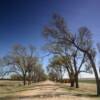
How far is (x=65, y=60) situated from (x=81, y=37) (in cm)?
1485

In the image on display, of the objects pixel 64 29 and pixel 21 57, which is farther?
pixel 21 57

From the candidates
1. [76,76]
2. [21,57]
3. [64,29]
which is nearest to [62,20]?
[64,29]

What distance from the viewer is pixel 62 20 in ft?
76.4

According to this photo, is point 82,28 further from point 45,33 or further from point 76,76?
point 76,76

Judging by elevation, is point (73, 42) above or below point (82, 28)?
below

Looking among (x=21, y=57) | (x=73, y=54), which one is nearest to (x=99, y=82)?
(x=73, y=54)

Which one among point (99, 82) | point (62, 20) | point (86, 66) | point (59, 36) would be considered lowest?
point (99, 82)

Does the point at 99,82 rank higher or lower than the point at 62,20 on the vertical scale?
lower

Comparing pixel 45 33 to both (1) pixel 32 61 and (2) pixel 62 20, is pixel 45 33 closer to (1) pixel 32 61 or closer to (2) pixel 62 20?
(2) pixel 62 20

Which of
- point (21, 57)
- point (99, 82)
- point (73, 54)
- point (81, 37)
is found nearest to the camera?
point (99, 82)

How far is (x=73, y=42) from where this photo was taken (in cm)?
2269

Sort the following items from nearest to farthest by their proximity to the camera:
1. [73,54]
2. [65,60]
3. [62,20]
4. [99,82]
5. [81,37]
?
[99,82] < [62,20] < [81,37] < [73,54] < [65,60]

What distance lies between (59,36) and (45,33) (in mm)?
1775

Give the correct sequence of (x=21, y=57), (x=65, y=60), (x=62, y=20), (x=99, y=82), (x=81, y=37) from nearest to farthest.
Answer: (x=99, y=82) < (x=62, y=20) < (x=81, y=37) < (x=65, y=60) < (x=21, y=57)
